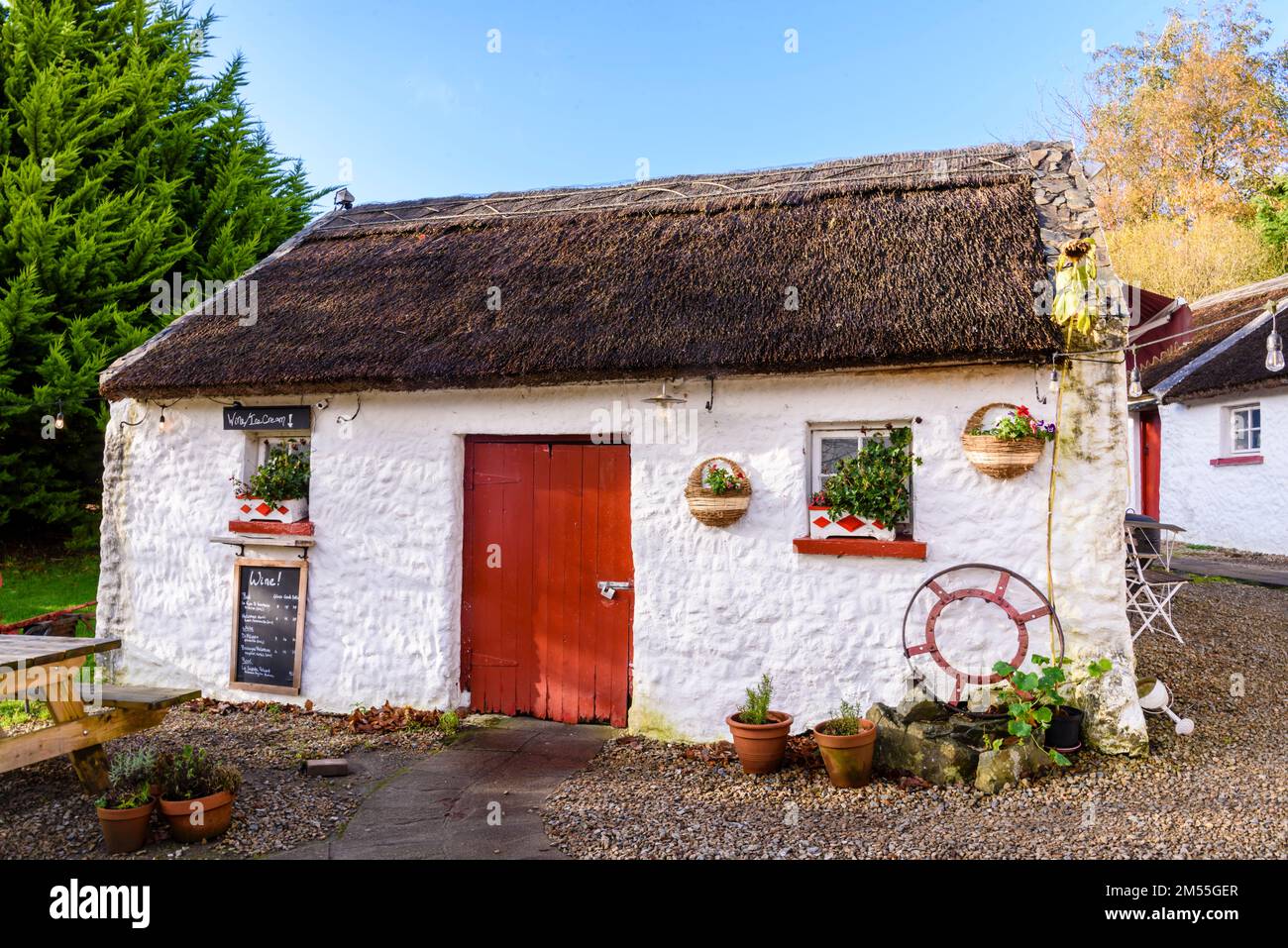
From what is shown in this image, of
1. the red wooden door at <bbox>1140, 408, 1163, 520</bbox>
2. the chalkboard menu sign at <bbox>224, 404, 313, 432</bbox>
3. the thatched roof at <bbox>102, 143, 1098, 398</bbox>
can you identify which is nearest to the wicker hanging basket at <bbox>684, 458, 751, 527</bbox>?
the thatched roof at <bbox>102, 143, 1098, 398</bbox>

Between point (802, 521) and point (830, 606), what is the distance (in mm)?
540

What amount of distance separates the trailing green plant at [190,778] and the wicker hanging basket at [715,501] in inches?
113

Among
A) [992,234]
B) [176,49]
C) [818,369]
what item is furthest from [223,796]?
[176,49]

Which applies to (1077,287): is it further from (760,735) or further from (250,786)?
(250,786)

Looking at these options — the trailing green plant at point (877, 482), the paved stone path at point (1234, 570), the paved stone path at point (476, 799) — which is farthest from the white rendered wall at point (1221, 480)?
the paved stone path at point (476, 799)

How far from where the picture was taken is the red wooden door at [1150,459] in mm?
14195

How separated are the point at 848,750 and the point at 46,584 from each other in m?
9.43

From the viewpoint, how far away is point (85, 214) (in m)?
9.32

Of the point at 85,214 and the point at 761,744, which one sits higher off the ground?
the point at 85,214

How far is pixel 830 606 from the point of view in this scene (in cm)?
504

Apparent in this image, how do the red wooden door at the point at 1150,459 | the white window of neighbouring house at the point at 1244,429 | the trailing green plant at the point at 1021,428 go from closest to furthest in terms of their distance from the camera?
the trailing green plant at the point at 1021,428 → the white window of neighbouring house at the point at 1244,429 → the red wooden door at the point at 1150,459

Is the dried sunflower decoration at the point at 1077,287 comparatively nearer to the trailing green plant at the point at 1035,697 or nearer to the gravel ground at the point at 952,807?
the trailing green plant at the point at 1035,697

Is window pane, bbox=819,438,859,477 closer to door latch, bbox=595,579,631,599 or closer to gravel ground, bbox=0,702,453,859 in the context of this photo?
door latch, bbox=595,579,631,599

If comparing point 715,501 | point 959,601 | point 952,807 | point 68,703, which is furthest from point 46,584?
point 952,807
